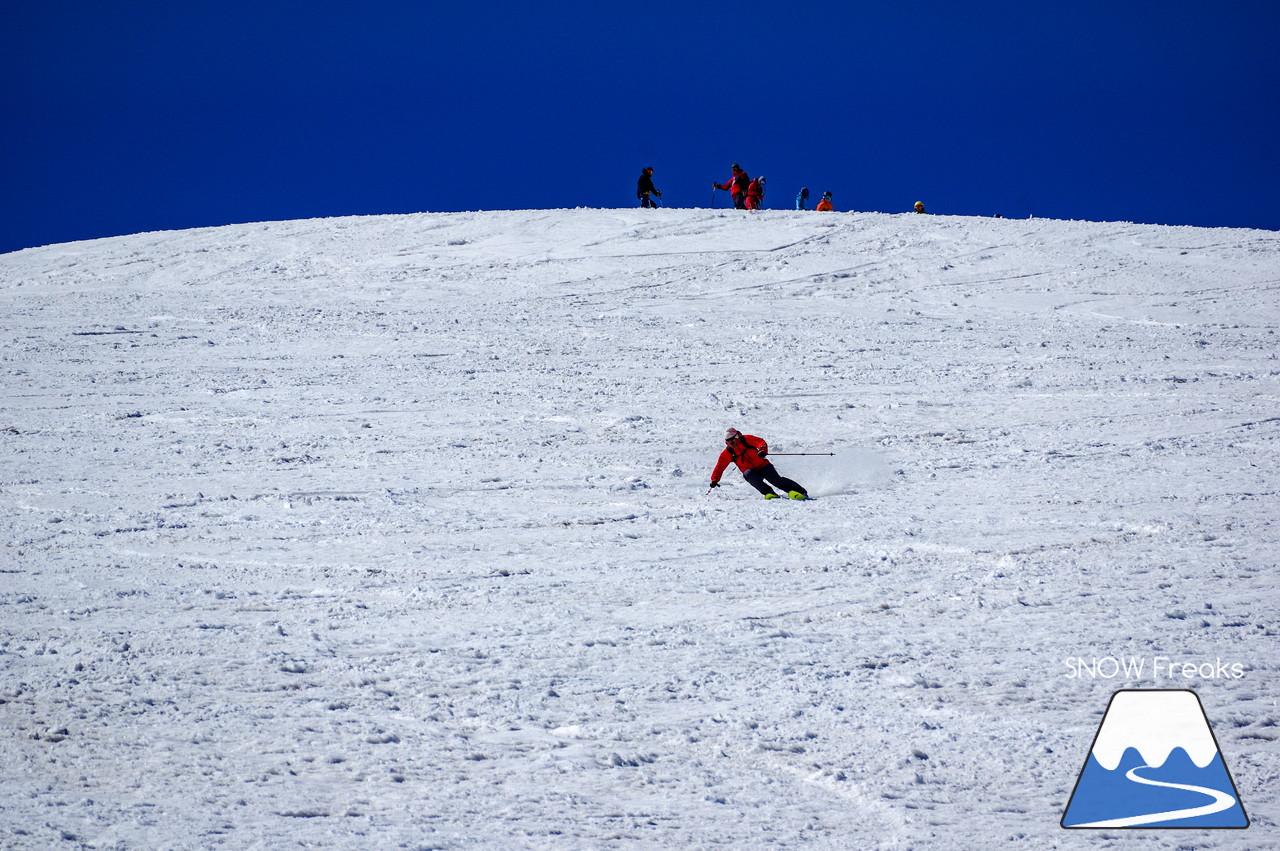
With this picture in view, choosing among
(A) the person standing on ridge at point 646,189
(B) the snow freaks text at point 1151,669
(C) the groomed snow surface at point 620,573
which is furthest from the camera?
(A) the person standing on ridge at point 646,189

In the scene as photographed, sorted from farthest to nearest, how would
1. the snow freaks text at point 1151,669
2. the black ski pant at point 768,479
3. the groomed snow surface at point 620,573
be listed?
the black ski pant at point 768,479, the snow freaks text at point 1151,669, the groomed snow surface at point 620,573

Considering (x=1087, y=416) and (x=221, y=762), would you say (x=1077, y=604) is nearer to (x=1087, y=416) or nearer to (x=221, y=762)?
(x=221, y=762)

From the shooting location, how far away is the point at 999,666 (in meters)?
5.14

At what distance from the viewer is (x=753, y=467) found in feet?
28.3

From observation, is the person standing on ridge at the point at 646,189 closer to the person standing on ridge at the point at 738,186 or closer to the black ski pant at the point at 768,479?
the person standing on ridge at the point at 738,186

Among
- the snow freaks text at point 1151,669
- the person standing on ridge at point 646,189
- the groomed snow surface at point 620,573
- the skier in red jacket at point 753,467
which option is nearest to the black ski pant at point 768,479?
the skier in red jacket at point 753,467

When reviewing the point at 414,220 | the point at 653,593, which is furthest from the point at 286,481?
the point at 414,220

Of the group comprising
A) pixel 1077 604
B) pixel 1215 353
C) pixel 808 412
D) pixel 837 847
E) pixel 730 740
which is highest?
pixel 1215 353

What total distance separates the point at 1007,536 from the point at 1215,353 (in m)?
7.75

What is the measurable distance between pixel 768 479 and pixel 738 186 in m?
19.0

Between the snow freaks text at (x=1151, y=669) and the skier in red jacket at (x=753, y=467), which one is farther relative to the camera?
the skier in red jacket at (x=753, y=467)

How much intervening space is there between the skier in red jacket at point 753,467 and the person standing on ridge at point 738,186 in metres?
18.8

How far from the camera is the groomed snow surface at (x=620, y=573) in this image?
4.10 meters

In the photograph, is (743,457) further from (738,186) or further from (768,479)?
(738,186)
